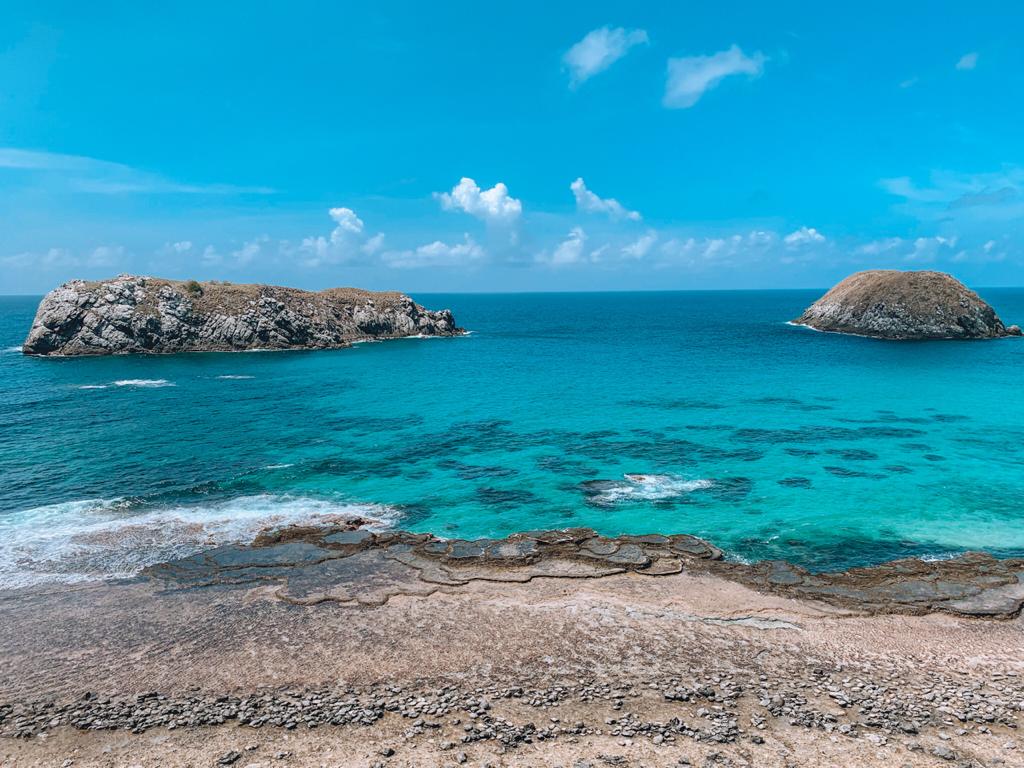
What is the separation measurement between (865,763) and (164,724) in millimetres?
23506

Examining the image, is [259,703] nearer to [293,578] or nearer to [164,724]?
[164,724]

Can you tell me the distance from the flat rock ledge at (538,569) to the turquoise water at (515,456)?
2592 millimetres

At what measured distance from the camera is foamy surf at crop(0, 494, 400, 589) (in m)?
33.0

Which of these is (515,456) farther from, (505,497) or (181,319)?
(181,319)

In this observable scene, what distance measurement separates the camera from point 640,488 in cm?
4497

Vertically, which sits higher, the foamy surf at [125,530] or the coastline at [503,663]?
the foamy surf at [125,530]

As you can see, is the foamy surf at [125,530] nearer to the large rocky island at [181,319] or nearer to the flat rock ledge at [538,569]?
the flat rock ledge at [538,569]

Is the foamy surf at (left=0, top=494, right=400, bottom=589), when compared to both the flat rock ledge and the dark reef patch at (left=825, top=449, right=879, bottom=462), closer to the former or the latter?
the flat rock ledge

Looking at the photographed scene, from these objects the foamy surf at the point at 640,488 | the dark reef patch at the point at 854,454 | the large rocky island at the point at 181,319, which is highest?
the large rocky island at the point at 181,319

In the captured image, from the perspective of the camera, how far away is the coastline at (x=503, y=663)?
64.4ft

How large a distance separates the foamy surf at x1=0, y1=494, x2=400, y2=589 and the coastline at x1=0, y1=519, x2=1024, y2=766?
7.47 ft

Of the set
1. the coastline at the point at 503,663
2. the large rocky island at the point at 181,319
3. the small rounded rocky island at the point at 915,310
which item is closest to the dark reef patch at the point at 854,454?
the coastline at the point at 503,663

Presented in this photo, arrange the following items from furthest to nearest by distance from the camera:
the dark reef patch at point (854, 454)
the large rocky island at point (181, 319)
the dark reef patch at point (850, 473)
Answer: the large rocky island at point (181, 319) → the dark reef patch at point (854, 454) → the dark reef patch at point (850, 473)

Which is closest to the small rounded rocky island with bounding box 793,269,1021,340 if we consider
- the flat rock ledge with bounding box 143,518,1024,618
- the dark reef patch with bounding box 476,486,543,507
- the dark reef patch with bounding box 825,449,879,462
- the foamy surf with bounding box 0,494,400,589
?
the dark reef patch with bounding box 825,449,879,462
